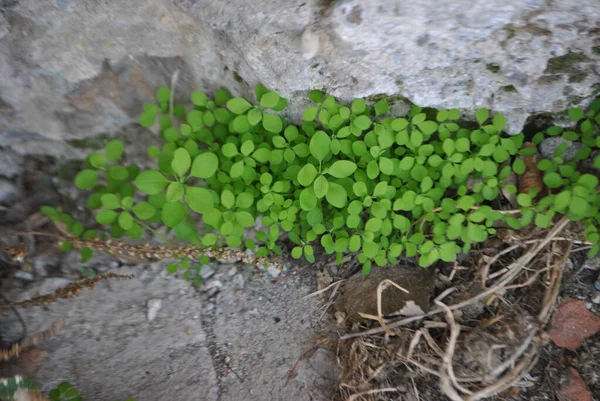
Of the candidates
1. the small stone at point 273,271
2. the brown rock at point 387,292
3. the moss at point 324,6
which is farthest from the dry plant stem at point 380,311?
the moss at point 324,6

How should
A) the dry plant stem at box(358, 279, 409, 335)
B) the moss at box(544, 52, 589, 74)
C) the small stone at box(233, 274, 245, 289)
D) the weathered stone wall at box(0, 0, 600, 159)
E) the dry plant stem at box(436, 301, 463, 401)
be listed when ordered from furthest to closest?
1. the small stone at box(233, 274, 245, 289)
2. the dry plant stem at box(358, 279, 409, 335)
3. the dry plant stem at box(436, 301, 463, 401)
4. the moss at box(544, 52, 589, 74)
5. the weathered stone wall at box(0, 0, 600, 159)

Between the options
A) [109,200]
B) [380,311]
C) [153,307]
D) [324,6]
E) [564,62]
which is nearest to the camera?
[324,6]

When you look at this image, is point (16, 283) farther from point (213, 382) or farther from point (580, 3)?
point (580, 3)

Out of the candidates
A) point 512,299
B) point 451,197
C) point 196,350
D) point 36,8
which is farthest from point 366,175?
point 36,8

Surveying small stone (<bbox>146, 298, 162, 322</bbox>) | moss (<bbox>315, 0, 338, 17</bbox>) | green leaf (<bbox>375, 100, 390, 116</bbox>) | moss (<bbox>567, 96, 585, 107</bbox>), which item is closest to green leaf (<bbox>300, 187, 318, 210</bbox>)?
green leaf (<bbox>375, 100, 390, 116</bbox>)

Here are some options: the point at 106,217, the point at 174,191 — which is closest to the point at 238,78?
the point at 174,191

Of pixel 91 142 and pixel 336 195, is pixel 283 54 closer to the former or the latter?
pixel 336 195

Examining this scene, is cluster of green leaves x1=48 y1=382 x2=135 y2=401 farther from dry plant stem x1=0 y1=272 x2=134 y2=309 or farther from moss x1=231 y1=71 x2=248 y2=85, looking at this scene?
moss x1=231 y1=71 x2=248 y2=85
